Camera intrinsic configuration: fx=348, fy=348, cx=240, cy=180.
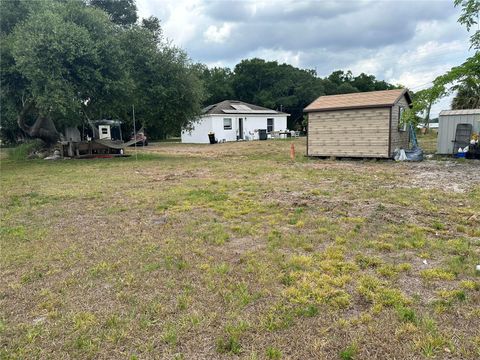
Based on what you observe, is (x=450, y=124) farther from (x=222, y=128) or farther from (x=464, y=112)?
(x=222, y=128)

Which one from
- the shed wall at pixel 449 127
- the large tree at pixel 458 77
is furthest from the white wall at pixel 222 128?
the large tree at pixel 458 77

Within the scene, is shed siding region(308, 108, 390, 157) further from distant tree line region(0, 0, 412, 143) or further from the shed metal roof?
distant tree line region(0, 0, 412, 143)

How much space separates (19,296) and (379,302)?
2.96m

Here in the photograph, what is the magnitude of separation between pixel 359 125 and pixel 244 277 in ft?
35.1

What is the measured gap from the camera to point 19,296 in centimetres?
295

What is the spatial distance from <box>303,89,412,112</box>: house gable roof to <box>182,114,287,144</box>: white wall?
43.9 feet

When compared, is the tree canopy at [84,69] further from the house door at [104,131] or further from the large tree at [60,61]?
the house door at [104,131]

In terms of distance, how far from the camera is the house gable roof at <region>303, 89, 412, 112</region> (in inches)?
474

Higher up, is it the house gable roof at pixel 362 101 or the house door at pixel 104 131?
the house gable roof at pixel 362 101

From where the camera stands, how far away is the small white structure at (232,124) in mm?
26609

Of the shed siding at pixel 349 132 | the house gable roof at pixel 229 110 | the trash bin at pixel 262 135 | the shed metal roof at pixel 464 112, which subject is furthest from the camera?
the trash bin at pixel 262 135

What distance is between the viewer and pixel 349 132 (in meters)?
12.8

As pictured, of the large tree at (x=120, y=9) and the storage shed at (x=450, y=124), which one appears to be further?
the large tree at (x=120, y=9)

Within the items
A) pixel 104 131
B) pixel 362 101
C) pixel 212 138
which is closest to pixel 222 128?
pixel 212 138
